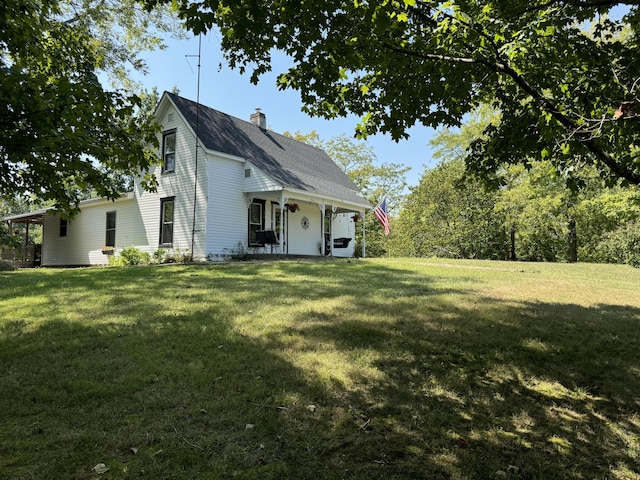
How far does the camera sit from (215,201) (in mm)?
14961

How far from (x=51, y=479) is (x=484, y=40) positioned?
4.50 metres

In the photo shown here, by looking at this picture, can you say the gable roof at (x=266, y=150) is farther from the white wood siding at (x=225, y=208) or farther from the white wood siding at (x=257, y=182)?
the white wood siding at (x=225, y=208)

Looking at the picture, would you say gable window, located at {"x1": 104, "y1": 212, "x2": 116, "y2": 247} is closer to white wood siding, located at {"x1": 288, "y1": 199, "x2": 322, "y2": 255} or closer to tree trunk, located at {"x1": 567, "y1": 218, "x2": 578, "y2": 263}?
white wood siding, located at {"x1": 288, "y1": 199, "x2": 322, "y2": 255}

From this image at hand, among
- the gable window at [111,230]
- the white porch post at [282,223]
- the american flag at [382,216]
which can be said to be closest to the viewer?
the white porch post at [282,223]

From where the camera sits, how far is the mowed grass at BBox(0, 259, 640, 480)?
2674mm

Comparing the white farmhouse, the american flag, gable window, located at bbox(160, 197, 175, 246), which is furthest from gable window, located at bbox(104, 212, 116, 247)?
the american flag

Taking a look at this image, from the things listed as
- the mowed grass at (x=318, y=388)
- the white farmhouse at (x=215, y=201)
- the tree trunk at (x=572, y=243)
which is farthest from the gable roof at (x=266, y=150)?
the tree trunk at (x=572, y=243)

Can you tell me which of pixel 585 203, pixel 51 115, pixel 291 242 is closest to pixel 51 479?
pixel 51 115

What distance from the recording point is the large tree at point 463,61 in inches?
143

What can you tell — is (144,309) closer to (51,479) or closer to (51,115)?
(51,115)

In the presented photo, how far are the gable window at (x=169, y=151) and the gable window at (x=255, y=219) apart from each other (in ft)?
11.1

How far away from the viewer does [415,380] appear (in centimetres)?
383

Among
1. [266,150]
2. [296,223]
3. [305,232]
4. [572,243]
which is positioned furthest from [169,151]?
[572,243]

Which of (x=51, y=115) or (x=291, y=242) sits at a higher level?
(x=51, y=115)
